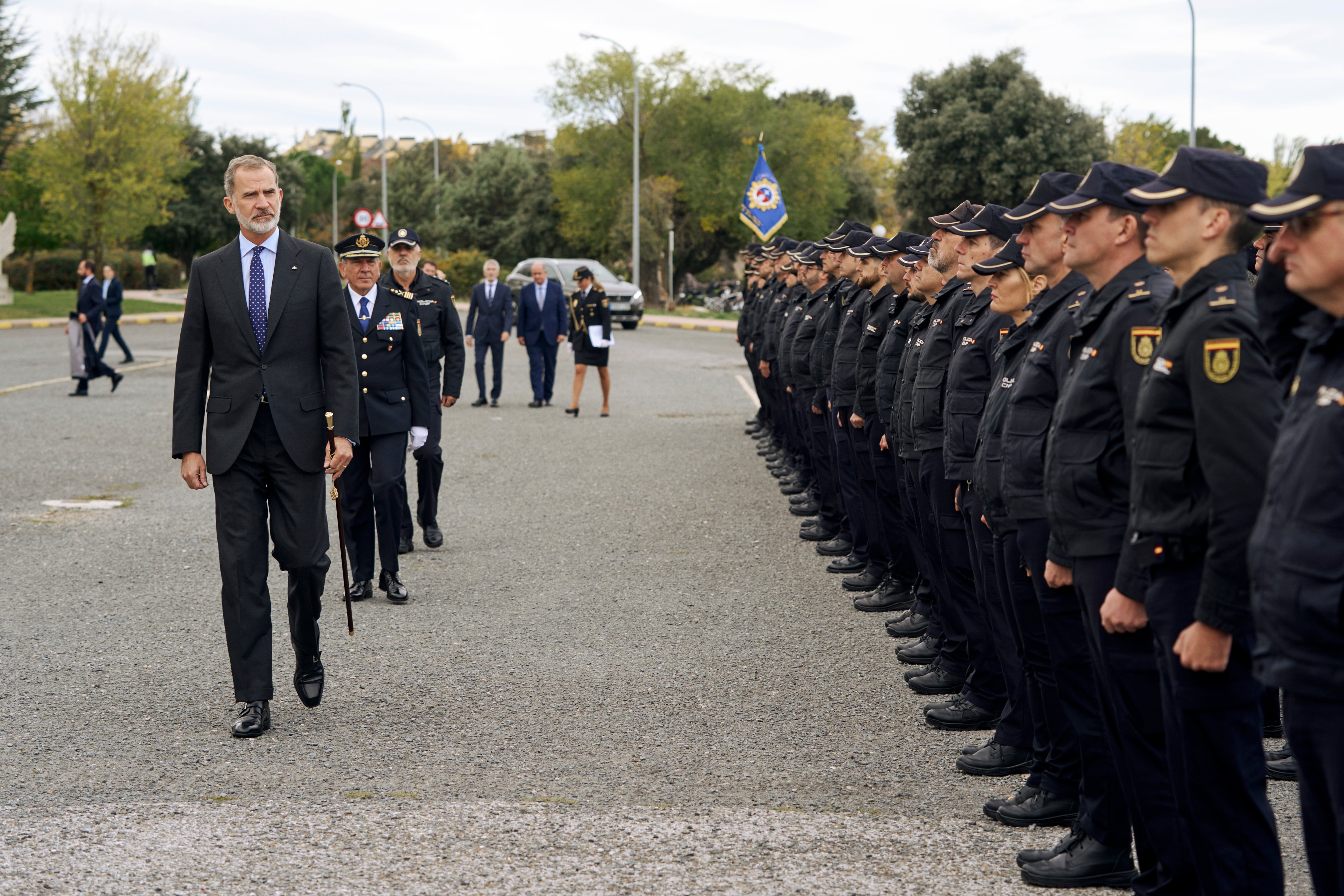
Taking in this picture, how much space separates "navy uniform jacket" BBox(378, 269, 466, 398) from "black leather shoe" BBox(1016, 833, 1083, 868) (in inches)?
242

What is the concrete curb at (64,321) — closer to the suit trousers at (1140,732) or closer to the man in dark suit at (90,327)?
the man in dark suit at (90,327)

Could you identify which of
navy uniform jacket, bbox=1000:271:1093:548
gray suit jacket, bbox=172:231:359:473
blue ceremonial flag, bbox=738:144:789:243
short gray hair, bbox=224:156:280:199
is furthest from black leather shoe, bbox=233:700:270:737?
blue ceremonial flag, bbox=738:144:789:243

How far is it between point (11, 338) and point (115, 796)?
99.6ft

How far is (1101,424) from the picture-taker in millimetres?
3801

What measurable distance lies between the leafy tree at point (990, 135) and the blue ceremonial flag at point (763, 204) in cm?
1713

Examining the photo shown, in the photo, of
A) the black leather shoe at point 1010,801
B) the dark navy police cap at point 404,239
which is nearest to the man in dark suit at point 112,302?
the dark navy police cap at point 404,239

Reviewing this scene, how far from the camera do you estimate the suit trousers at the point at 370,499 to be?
27.1 feet

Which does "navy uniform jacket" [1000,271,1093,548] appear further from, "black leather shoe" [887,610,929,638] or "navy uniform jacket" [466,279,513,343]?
Answer: "navy uniform jacket" [466,279,513,343]

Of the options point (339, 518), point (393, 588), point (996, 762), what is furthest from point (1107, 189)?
point (393, 588)

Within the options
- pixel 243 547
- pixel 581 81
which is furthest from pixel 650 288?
pixel 243 547

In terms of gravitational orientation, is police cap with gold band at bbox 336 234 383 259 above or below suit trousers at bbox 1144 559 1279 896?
above

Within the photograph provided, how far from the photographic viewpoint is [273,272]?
5785mm

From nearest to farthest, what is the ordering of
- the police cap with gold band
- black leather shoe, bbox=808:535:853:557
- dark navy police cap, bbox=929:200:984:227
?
dark navy police cap, bbox=929:200:984:227
the police cap with gold band
black leather shoe, bbox=808:535:853:557

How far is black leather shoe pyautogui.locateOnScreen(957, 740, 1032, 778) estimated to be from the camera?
510 cm
